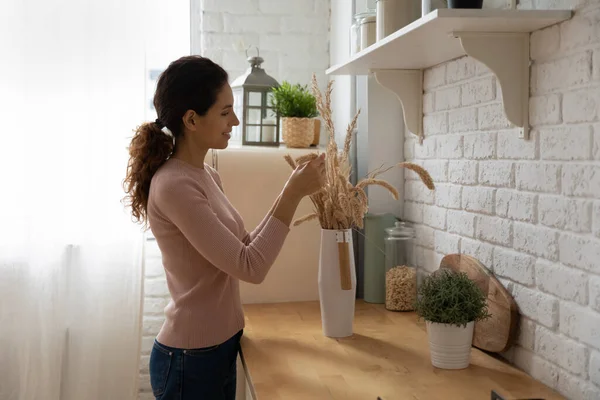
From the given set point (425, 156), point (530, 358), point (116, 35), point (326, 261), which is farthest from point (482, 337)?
point (116, 35)

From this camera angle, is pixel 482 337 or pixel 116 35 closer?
pixel 482 337

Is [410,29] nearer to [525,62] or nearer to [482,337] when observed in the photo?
[525,62]

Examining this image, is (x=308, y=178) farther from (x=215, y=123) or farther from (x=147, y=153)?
(x=147, y=153)

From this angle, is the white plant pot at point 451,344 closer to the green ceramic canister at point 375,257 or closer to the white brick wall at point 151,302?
the green ceramic canister at point 375,257

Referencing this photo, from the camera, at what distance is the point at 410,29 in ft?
4.97

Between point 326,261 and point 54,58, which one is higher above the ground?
point 54,58

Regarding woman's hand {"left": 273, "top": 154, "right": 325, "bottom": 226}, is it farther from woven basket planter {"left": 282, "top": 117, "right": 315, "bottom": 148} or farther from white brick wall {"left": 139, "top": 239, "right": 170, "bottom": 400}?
white brick wall {"left": 139, "top": 239, "right": 170, "bottom": 400}

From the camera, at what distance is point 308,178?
67.2 inches

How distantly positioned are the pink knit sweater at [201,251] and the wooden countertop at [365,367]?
153 millimetres

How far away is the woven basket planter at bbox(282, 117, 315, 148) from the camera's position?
256 centimetres

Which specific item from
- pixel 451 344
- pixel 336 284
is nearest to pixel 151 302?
pixel 336 284

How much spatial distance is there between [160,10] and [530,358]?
1.91 metres

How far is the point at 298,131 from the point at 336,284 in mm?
817

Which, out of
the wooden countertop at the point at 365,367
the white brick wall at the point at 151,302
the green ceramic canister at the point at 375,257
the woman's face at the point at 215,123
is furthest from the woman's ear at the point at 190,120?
the white brick wall at the point at 151,302
